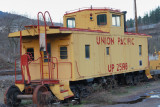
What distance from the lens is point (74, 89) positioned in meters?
11.8

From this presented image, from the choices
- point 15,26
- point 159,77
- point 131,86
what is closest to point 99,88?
point 131,86

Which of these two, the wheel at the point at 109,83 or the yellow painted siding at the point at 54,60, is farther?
the wheel at the point at 109,83

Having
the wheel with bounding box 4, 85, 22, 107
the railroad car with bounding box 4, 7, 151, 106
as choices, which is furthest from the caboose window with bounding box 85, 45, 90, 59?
the wheel with bounding box 4, 85, 22, 107

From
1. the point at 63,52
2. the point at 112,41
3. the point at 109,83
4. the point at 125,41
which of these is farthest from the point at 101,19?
the point at 63,52

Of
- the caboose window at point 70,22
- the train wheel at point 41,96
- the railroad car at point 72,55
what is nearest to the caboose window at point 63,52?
the railroad car at point 72,55

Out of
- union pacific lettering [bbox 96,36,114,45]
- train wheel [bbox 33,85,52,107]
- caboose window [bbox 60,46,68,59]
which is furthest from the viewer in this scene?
union pacific lettering [bbox 96,36,114,45]

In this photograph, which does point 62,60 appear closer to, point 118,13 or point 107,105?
point 107,105

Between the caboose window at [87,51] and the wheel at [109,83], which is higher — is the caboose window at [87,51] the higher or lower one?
the higher one

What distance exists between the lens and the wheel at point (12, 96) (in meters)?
10.4

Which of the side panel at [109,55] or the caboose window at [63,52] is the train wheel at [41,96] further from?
the caboose window at [63,52]

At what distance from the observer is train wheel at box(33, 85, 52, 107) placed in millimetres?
9719

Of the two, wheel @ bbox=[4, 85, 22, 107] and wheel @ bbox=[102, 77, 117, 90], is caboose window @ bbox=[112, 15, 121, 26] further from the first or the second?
wheel @ bbox=[4, 85, 22, 107]

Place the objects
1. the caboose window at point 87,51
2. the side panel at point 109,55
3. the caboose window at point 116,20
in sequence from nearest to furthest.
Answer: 1. the side panel at point 109,55
2. the caboose window at point 87,51
3. the caboose window at point 116,20

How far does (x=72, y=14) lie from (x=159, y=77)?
9270 millimetres
